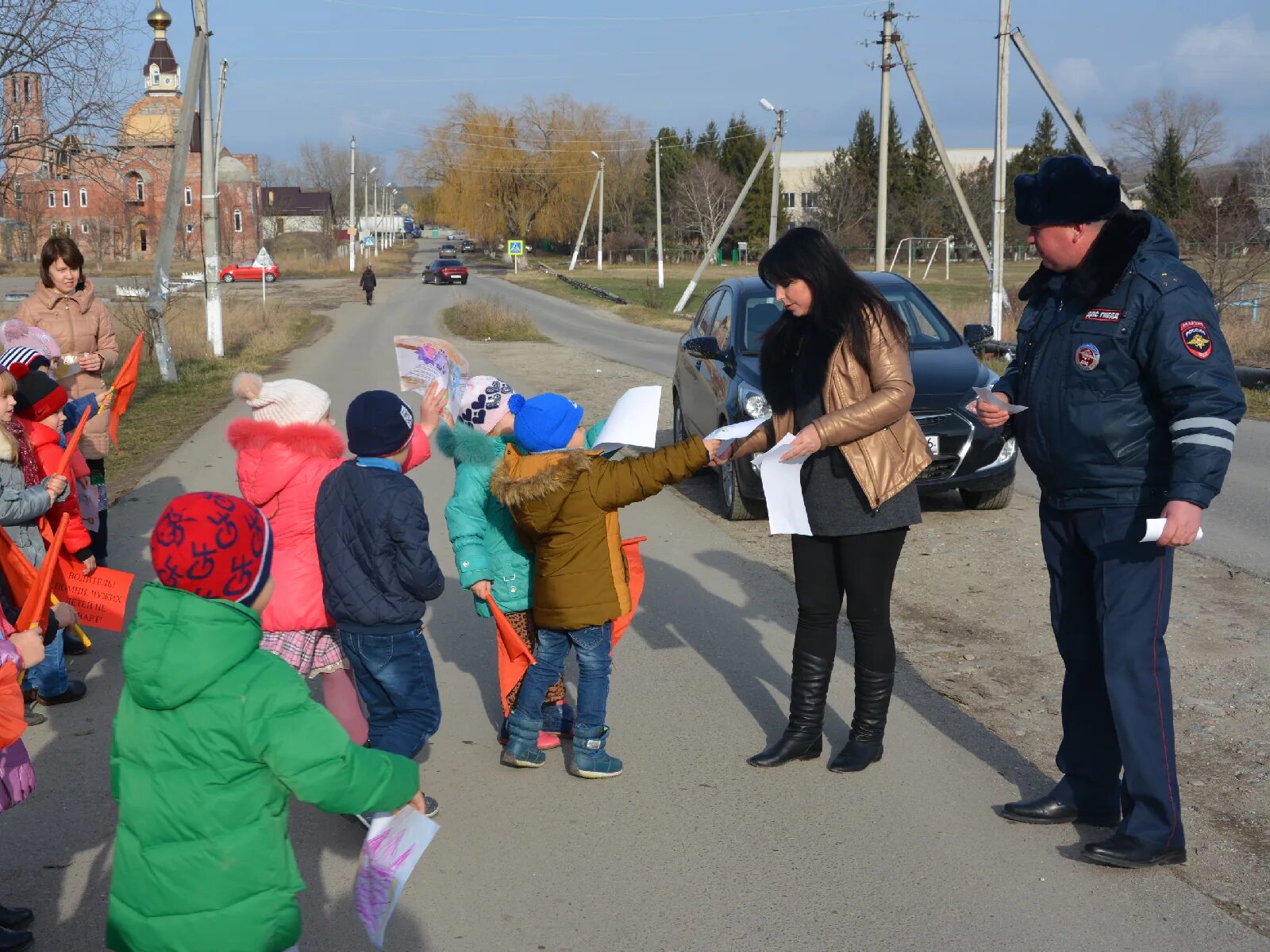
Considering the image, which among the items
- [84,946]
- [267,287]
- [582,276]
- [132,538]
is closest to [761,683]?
[84,946]

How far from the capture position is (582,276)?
77.5 metres

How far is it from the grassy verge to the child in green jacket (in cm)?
2689

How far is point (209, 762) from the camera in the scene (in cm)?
266

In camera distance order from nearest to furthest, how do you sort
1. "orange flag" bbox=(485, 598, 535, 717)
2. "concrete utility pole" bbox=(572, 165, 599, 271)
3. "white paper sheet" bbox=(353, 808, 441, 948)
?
1. "white paper sheet" bbox=(353, 808, 441, 948)
2. "orange flag" bbox=(485, 598, 535, 717)
3. "concrete utility pole" bbox=(572, 165, 599, 271)

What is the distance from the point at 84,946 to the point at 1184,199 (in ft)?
188

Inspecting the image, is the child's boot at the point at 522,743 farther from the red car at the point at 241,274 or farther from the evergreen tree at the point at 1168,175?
the red car at the point at 241,274

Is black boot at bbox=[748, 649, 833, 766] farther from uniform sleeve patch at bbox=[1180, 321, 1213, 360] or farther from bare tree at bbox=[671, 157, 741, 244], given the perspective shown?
bare tree at bbox=[671, 157, 741, 244]

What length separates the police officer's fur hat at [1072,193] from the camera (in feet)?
12.4

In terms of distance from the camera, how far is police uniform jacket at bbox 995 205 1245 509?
3.58 m

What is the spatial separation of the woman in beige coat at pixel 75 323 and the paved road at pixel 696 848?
1870 mm

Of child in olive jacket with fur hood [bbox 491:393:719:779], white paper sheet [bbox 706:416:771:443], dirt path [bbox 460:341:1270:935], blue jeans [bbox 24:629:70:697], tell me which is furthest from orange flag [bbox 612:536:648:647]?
blue jeans [bbox 24:629:70:697]

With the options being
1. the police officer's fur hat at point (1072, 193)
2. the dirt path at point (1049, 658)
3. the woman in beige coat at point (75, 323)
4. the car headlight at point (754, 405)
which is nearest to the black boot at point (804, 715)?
the dirt path at point (1049, 658)

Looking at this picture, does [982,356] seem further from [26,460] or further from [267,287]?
[267,287]

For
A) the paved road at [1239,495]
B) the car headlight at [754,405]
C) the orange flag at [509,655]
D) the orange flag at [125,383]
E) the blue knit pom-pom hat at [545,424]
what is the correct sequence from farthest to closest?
the car headlight at [754,405], the paved road at [1239,495], the orange flag at [125,383], the orange flag at [509,655], the blue knit pom-pom hat at [545,424]
